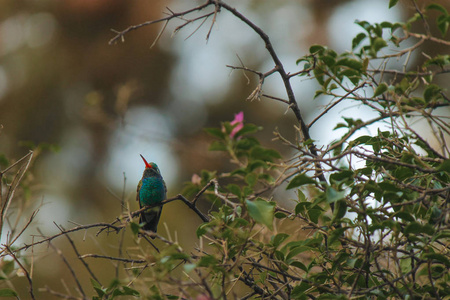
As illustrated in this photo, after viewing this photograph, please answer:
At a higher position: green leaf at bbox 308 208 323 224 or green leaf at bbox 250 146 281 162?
green leaf at bbox 250 146 281 162

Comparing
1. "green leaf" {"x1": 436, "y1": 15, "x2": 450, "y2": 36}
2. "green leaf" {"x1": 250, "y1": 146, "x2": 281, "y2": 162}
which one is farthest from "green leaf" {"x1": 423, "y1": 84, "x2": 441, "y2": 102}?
"green leaf" {"x1": 250, "y1": 146, "x2": 281, "y2": 162}

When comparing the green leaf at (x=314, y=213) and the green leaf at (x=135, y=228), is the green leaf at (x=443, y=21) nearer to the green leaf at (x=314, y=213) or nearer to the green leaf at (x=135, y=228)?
the green leaf at (x=314, y=213)

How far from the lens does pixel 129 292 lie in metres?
2.21

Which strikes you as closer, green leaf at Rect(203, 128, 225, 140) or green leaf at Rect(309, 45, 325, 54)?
green leaf at Rect(203, 128, 225, 140)

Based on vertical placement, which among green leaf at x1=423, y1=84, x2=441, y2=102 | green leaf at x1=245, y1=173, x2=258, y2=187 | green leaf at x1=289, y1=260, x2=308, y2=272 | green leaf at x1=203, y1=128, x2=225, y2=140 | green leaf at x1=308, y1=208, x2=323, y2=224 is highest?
green leaf at x1=423, y1=84, x2=441, y2=102

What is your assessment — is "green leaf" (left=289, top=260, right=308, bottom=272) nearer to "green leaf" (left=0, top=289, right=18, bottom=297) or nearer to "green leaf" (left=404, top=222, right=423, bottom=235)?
"green leaf" (left=404, top=222, right=423, bottom=235)

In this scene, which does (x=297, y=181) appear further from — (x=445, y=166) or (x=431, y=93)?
(x=431, y=93)

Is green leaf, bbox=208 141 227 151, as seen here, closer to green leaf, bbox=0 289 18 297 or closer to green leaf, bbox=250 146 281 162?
green leaf, bbox=250 146 281 162

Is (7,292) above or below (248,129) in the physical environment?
below

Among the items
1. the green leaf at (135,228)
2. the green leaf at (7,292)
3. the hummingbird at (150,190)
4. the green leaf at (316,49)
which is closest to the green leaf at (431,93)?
the green leaf at (316,49)

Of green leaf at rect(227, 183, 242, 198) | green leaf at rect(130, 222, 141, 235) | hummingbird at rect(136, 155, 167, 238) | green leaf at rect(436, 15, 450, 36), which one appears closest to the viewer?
green leaf at rect(227, 183, 242, 198)

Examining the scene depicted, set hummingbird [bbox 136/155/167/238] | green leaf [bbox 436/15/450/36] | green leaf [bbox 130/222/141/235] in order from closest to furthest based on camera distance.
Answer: green leaf [bbox 130/222/141/235], green leaf [bbox 436/15/450/36], hummingbird [bbox 136/155/167/238]

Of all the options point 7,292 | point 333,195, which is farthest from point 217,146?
point 7,292

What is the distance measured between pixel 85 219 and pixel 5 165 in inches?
173
